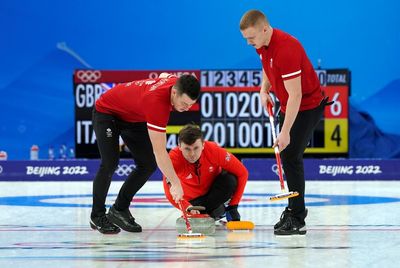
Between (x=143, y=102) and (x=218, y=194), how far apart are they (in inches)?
38.6

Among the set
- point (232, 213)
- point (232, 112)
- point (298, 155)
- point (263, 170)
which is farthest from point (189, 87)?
A: point (232, 112)

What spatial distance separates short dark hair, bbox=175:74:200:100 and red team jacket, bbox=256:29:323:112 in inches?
24.8

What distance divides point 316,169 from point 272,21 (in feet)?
15.5

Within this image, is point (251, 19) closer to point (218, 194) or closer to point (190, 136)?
point (190, 136)

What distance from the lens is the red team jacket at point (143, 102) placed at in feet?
13.5

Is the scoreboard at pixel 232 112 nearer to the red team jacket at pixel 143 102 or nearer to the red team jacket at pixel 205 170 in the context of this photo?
the red team jacket at pixel 205 170

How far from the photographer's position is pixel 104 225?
4.68 m

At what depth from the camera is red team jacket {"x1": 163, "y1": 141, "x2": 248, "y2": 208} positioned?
4977 mm

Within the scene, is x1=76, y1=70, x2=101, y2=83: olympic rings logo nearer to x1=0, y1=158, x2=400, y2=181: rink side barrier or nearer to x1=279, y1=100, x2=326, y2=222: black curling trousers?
x1=0, y1=158, x2=400, y2=181: rink side barrier

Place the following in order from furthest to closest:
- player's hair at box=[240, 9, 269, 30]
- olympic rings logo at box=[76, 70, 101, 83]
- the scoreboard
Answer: olympic rings logo at box=[76, 70, 101, 83], the scoreboard, player's hair at box=[240, 9, 269, 30]

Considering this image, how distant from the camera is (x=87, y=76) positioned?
10.1m

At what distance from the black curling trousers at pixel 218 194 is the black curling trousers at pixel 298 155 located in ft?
1.58

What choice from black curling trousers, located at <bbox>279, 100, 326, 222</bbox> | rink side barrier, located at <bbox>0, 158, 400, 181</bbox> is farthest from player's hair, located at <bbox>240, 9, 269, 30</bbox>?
rink side barrier, located at <bbox>0, 158, 400, 181</bbox>

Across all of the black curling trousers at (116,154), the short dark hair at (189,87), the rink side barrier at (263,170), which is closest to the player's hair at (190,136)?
the black curling trousers at (116,154)
